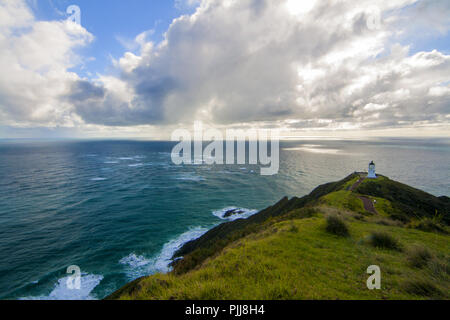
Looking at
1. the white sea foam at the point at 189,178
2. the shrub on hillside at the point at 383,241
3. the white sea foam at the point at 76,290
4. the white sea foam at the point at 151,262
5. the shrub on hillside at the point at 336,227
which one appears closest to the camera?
the shrub on hillside at the point at 383,241

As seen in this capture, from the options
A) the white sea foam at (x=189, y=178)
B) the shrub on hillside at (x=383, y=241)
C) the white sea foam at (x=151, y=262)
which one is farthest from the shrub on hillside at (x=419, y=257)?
the white sea foam at (x=189, y=178)

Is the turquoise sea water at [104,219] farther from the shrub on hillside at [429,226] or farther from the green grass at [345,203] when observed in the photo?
the shrub on hillside at [429,226]

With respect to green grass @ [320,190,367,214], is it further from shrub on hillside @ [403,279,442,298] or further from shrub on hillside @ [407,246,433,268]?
shrub on hillside @ [403,279,442,298]

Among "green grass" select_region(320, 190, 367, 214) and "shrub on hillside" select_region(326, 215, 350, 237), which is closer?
"shrub on hillside" select_region(326, 215, 350, 237)

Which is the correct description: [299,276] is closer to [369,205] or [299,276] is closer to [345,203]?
[345,203]

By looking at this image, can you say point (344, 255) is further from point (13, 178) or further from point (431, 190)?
point (13, 178)

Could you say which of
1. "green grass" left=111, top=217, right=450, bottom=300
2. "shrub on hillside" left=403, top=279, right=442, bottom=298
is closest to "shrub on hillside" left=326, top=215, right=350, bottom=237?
"green grass" left=111, top=217, right=450, bottom=300
